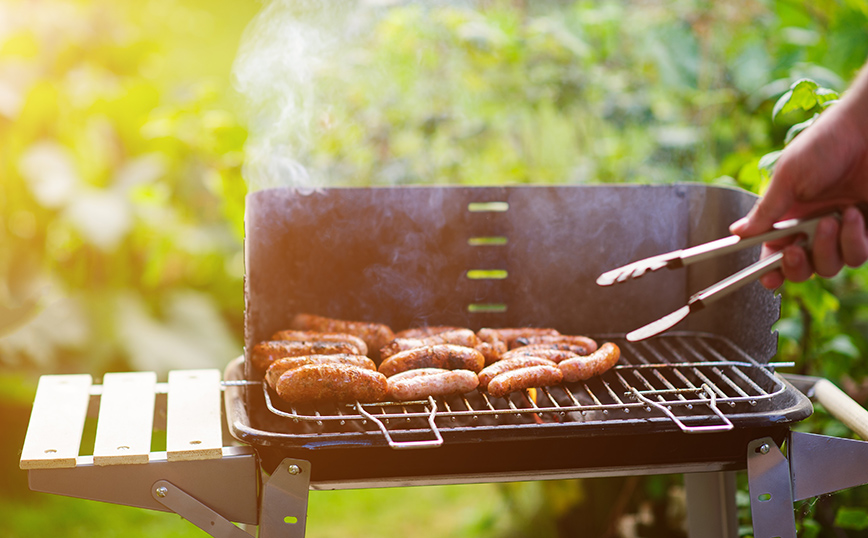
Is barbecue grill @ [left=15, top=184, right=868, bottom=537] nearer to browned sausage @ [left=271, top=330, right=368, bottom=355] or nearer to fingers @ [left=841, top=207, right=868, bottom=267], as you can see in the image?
browned sausage @ [left=271, top=330, right=368, bottom=355]

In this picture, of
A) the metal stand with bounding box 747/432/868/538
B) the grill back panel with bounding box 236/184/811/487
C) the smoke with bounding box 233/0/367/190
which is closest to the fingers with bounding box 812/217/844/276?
the metal stand with bounding box 747/432/868/538

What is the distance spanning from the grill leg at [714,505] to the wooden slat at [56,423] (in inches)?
82.0

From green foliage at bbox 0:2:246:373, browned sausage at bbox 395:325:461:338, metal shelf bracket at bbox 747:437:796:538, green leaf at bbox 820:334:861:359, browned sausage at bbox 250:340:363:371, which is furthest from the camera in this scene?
green foliage at bbox 0:2:246:373

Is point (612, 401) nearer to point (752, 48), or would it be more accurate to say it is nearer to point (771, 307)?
point (771, 307)

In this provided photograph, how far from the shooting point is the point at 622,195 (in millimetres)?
2656

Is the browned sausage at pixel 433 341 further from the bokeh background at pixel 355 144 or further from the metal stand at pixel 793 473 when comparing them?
the bokeh background at pixel 355 144

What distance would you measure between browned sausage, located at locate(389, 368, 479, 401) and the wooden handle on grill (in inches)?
43.7

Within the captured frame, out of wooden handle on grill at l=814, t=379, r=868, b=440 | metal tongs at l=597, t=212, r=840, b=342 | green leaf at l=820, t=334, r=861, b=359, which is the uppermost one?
metal tongs at l=597, t=212, r=840, b=342

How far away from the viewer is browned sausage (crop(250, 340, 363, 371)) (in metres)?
2.24

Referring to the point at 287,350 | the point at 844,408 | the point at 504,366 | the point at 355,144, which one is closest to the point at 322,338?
the point at 287,350

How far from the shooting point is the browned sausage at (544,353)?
89.8 inches

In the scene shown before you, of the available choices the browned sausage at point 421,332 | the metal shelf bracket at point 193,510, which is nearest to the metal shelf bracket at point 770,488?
the browned sausage at point 421,332

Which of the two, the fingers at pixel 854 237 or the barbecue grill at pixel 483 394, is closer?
the fingers at pixel 854 237

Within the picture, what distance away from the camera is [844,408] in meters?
2.13
